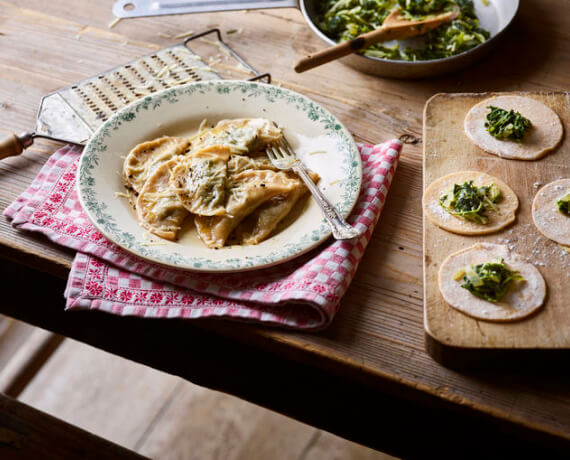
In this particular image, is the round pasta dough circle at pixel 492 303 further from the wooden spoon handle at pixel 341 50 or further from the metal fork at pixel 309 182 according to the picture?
the wooden spoon handle at pixel 341 50

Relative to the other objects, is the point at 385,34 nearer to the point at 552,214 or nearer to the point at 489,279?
the point at 552,214

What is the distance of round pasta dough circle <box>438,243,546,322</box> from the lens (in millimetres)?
1154

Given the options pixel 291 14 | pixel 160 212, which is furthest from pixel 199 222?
pixel 291 14

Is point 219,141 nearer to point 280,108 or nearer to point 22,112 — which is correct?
point 280,108

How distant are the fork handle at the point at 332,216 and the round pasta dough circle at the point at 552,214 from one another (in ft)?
1.33

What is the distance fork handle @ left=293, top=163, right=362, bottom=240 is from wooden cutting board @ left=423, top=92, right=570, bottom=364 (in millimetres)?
171

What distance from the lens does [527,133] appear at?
4.92 feet

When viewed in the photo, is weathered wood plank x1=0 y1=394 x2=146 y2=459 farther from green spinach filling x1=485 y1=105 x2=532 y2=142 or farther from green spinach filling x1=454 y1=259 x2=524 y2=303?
green spinach filling x1=485 y1=105 x2=532 y2=142

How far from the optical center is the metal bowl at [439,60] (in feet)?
5.71

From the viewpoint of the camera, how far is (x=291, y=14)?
7.16 feet

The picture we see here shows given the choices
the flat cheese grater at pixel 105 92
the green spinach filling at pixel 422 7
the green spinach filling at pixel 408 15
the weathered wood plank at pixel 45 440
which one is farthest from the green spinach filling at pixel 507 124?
the weathered wood plank at pixel 45 440

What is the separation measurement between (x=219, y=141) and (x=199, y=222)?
0.26 metres

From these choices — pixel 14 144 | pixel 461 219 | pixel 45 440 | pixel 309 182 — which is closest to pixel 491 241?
pixel 461 219

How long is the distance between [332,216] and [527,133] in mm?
563
